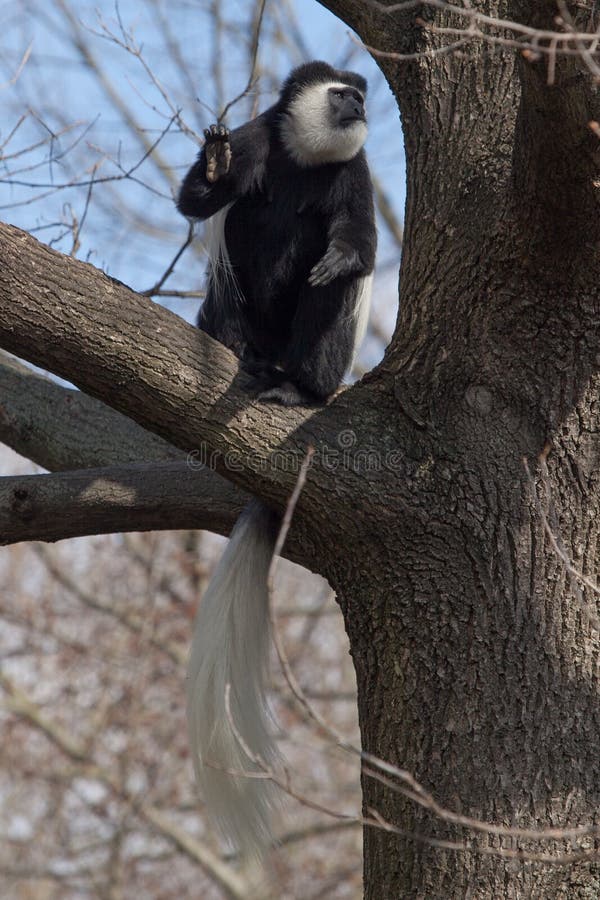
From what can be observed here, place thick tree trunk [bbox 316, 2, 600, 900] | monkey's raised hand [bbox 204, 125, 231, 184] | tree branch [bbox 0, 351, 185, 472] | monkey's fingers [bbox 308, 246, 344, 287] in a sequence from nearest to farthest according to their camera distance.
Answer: thick tree trunk [bbox 316, 2, 600, 900] < monkey's raised hand [bbox 204, 125, 231, 184] < monkey's fingers [bbox 308, 246, 344, 287] < tree branch [bbox 0, 351, 185, 472]

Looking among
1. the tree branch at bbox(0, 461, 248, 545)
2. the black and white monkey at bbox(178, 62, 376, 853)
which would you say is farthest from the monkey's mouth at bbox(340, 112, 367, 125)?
the tree branch at bbox(0, 461, 248, 545)

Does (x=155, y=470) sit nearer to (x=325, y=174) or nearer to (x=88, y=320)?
(x=88, y=320)

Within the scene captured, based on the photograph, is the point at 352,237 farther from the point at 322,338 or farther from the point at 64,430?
the point at 64,430

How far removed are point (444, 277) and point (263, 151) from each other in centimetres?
130

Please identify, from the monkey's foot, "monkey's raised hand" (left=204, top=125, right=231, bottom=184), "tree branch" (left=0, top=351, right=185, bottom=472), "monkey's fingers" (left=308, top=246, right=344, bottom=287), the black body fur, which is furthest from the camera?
"tree branch" (left=0, top=351, right=185, bottom=472)

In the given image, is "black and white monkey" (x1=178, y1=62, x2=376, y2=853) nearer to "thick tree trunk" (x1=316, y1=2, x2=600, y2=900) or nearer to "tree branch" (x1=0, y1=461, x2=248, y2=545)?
"tree branch" (x1=0, y1=461, x2=248, y2=545)

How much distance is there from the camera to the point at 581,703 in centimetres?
202

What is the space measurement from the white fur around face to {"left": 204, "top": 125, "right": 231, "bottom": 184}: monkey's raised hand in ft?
2.37

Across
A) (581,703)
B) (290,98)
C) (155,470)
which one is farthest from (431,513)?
(290,98)

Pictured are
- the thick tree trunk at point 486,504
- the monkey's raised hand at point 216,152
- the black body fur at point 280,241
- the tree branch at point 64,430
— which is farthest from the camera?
the tree branch at point 64,430

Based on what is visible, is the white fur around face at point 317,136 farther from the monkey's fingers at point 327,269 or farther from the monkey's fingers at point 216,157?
the monkey's fingers at point 216,157

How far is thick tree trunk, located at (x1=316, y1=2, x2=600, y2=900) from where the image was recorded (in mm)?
1978

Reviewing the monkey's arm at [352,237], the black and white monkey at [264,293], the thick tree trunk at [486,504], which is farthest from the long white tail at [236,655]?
the monkey's arm at [352,237]

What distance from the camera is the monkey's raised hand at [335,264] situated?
2783 mm
